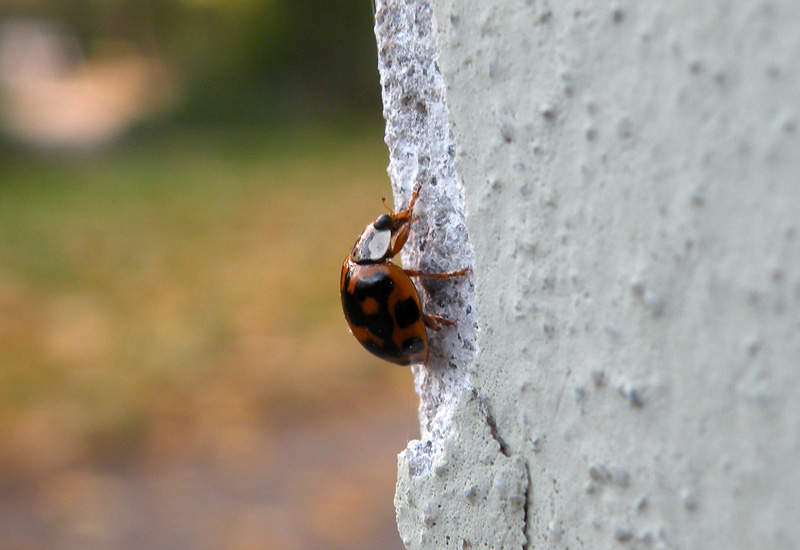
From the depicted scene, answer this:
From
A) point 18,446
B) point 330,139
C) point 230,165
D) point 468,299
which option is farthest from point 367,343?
point 330,139

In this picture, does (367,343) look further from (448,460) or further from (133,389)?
(133,389)

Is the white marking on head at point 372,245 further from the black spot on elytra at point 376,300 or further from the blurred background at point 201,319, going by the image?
the blurred background at point 201,319

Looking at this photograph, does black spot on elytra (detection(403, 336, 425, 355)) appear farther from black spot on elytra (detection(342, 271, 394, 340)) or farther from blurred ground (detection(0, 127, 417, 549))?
blurred ground (detection(0, 127, 417, 549))

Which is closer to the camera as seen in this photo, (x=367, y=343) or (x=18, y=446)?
(x=367, y=343)

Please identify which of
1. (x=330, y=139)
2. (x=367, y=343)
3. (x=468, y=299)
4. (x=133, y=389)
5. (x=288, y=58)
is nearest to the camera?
(x=468, y=299)

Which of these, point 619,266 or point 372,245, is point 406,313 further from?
point 619,266

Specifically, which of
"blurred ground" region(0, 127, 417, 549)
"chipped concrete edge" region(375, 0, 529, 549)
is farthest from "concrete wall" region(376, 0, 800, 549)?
"blurred ground" region(0, 127, 417, 549)
